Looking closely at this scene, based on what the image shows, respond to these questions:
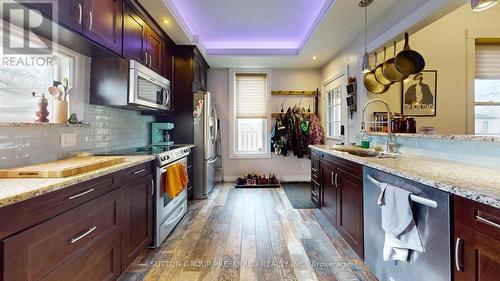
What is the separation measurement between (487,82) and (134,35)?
4446 millimetres

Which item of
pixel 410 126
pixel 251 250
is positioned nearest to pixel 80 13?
pixel 251 250

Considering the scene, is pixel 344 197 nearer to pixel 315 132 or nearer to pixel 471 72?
pixel 471 72

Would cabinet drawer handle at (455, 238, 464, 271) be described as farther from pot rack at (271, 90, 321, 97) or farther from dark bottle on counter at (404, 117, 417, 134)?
pot rack at (271, 90, 321, 97)

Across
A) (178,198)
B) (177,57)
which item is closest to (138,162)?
(178,198)

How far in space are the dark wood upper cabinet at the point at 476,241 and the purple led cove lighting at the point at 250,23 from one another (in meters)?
Answer: 2.42

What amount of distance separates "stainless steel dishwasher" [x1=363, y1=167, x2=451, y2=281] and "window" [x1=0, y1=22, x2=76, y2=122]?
96.1 inches

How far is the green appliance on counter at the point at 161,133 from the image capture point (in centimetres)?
349

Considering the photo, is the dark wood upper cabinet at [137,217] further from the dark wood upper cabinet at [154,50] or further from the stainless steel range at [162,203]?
the dark wood upper cabinet at [154,50]

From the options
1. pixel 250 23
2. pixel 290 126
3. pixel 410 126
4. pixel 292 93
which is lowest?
pixel 410 126

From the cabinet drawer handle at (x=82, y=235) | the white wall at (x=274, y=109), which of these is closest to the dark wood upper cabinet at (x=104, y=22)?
the cabinet drawer handle at (x=82, y=235)

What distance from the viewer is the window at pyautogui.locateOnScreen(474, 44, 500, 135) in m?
3.13

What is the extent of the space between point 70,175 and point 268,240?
1801 mm

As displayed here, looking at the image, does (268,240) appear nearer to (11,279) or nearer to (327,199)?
(327,199)

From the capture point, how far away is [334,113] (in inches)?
175
